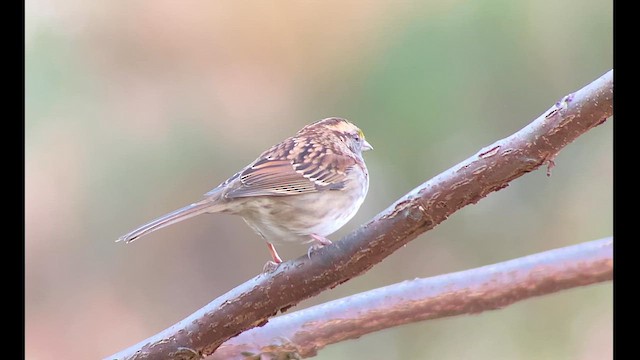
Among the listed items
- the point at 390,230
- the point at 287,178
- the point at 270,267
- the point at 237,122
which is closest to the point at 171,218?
the point at 270,267

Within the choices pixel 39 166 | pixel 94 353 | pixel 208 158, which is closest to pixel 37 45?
pixel 39 166

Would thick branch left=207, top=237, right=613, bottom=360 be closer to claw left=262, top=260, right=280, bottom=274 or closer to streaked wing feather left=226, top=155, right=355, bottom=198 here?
claw left=262, top=260, right=280, bottom=274

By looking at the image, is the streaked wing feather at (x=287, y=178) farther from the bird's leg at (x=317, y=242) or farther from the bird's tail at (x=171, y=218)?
the bird's leg at (x=317, y=242)

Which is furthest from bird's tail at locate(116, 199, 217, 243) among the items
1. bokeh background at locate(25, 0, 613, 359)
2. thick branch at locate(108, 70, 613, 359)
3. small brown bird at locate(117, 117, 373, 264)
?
bokeh background at locate(25, 0, 613, 359)

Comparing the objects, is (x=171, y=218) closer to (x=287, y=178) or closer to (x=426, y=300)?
(x=287, y=178)

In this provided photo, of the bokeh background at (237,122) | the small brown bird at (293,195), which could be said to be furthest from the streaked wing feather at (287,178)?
the bokeh background at (237,122)
